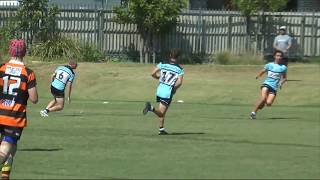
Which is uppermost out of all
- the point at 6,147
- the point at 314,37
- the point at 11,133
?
the point at 11,133

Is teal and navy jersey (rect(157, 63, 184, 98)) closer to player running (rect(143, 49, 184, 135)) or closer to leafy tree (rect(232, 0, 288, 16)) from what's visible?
player running (rect(143, 49, 184, 135))

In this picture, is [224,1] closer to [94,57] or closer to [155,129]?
[94,57]

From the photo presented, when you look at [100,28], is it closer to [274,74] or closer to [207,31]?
[207,31]

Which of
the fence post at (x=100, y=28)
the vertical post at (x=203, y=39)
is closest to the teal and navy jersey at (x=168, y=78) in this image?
the fence post at (x=100, y=28)

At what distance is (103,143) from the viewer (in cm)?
1447

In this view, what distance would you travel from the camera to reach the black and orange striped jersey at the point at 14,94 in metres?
10.3

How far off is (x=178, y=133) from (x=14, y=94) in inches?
253

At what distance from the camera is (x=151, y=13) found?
34.0m

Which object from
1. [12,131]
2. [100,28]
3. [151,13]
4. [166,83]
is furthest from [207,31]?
[12,131]

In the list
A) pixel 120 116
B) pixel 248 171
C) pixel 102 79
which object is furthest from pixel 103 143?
pixel 102 79

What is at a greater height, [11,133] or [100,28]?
[11,133]

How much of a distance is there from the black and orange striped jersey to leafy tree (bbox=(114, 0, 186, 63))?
77.5 ft

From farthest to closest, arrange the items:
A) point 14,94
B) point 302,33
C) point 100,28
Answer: point 302,33 < point 100,28 < point 14,94

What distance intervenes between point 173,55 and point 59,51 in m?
17.2
